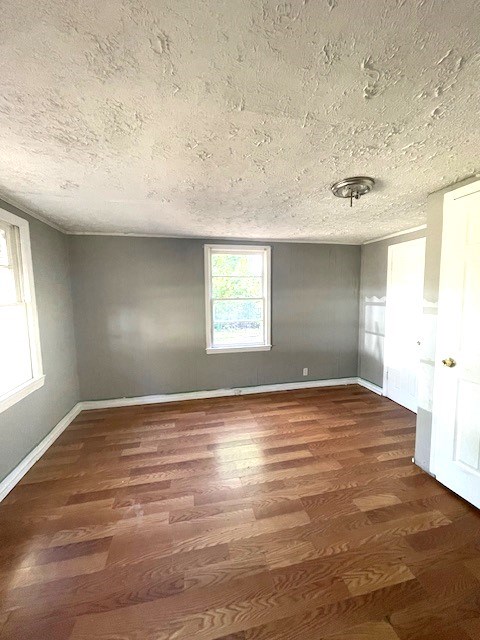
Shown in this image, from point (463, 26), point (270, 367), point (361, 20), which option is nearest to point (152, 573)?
point (361, 20)

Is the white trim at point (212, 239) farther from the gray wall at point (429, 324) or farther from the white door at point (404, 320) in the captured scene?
the gray wall at point (429, 324)

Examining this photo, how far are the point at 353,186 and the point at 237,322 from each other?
2383mm

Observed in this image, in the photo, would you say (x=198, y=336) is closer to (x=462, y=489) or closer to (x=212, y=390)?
(x=212, y=390)

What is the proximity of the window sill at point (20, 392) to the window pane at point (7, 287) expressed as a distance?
71 cm

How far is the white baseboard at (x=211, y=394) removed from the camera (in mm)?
3311

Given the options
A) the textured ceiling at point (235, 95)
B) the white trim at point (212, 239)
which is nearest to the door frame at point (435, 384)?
the textured ceiling at point (235, 95)

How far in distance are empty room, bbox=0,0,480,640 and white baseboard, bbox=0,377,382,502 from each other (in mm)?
33

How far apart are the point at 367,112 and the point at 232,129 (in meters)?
0.57

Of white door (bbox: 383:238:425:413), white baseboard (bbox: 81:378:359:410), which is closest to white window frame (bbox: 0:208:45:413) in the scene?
white baseboard (bbox: 81:378:359:410)

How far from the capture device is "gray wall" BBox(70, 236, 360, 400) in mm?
3227

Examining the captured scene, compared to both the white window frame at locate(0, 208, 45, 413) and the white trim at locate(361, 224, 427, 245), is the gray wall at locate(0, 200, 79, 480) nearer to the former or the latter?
the white window frame at locate(0, 208, 45, 413)

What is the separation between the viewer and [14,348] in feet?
7.00

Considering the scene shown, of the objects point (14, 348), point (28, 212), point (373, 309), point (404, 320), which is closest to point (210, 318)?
point (14, 348)

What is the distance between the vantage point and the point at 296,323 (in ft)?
12.5
